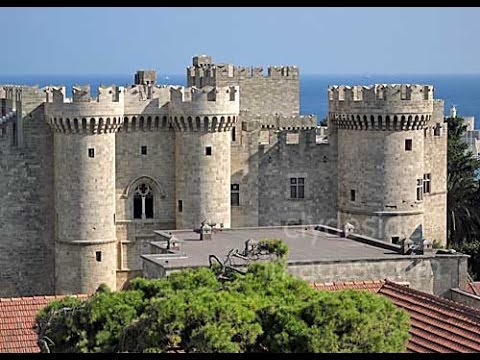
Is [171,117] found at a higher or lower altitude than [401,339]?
higher

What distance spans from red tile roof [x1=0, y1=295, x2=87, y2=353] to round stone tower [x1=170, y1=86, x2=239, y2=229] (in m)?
11.0

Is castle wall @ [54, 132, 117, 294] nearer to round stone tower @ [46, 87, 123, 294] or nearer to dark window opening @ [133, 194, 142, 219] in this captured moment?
Result: round stone tower @ [46, 87, 123, 294]

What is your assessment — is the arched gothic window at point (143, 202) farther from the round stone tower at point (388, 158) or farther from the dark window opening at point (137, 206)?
the round stone tower at point (388, 158)

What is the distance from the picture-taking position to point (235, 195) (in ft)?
131

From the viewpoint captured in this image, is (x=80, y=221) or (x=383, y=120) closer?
(x=80, y=221)

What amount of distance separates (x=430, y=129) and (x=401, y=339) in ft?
83.2

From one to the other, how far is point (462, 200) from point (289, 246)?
63.8ft

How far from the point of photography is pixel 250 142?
40.0m

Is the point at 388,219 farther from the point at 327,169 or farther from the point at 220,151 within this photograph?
the point at 220,151

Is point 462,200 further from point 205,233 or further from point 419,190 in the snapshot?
point 205,233

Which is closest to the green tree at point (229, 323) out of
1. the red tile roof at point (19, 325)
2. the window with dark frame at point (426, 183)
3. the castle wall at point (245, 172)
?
the red tile roof at point (19, 325)

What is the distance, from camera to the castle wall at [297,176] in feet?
132

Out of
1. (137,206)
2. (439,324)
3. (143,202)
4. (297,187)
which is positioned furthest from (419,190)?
(439,324)
